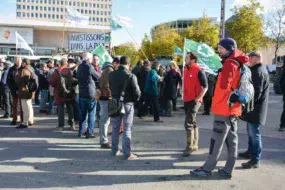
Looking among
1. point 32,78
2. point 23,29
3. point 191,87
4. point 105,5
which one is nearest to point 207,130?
point 191,87

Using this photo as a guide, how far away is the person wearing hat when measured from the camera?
14.5ft

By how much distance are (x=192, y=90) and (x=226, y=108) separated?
139 cm

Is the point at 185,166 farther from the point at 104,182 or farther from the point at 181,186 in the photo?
the point at 104,182

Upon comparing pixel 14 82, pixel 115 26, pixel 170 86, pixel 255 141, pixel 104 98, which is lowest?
pixel 255 141

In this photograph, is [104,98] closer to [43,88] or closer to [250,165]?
[250,165]

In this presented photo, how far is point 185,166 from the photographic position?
5352mm

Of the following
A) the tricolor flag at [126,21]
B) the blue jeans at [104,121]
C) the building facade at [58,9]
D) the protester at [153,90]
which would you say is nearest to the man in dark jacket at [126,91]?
the blue jeans at [104,121]

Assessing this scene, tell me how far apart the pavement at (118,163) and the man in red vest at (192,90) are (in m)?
0.49

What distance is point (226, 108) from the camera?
179 inches

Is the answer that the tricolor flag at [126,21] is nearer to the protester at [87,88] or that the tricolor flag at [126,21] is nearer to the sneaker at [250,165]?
the protester at [87,88]

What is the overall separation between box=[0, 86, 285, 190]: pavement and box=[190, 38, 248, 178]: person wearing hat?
26 cm

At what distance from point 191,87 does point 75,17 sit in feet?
43.9

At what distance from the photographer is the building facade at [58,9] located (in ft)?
440

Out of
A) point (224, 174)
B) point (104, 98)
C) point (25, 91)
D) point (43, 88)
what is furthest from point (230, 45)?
point (43, 88)
